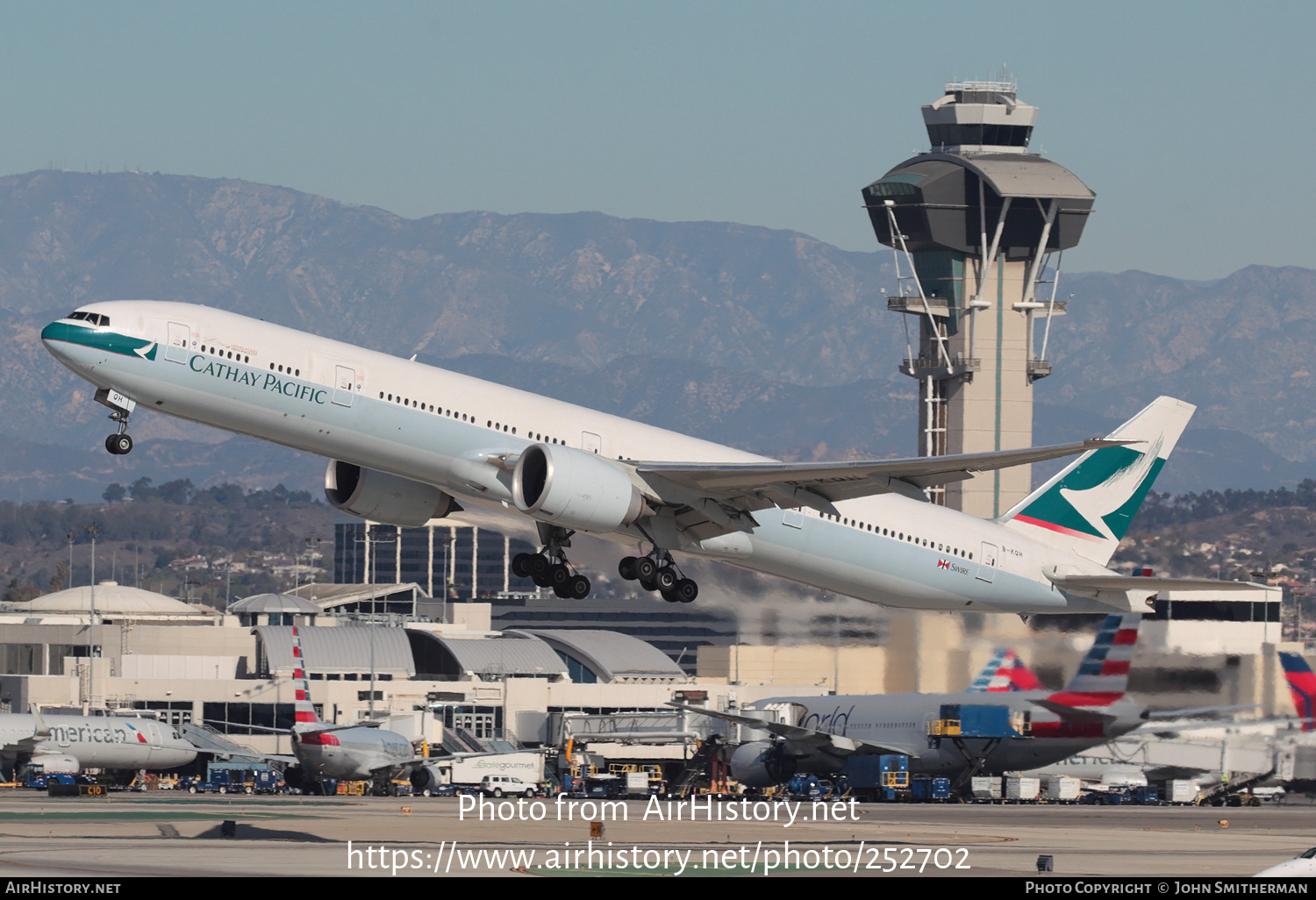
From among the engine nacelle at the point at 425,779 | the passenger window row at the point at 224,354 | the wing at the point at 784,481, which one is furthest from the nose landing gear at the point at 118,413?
the engine nacelle at the point at 425,779

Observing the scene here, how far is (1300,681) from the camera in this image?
60.8m

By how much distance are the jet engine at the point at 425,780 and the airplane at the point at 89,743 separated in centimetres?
1210

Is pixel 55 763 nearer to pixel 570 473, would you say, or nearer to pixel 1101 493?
pixel 570 473

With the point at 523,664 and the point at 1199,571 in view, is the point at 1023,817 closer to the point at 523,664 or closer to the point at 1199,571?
the point at 1199,571

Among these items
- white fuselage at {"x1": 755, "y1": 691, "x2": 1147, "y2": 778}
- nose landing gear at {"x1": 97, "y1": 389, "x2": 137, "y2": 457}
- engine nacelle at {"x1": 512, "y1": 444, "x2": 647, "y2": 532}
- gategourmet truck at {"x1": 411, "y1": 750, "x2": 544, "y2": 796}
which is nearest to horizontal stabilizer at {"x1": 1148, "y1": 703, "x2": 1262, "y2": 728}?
white fuselage at {"x1": 755, "y1": 691, "x2": 1147, "y2": 778}

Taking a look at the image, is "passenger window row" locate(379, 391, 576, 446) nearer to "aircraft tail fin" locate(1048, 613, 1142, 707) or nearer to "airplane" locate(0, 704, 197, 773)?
"aircraft tail fin" locate(1048, 613, 1142, 707)

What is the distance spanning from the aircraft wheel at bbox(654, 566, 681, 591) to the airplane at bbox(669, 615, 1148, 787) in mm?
18700

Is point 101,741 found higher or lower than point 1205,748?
lower

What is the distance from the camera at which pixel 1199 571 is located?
9775 centimetres

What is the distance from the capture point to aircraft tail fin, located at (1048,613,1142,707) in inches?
2324

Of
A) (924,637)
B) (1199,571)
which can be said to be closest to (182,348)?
(924,637)

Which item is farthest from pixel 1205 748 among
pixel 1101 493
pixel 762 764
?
pixel 1101 493

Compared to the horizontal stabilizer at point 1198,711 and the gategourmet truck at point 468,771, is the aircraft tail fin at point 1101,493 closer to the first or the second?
the horizontal stabilizer at point 1198,711

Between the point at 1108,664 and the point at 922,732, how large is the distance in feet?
46.1
